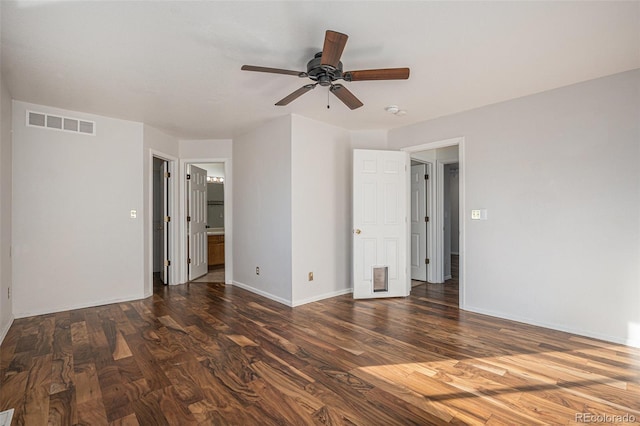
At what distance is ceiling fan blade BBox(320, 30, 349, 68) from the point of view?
1899 mm

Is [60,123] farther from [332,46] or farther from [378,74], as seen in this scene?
[378,74]

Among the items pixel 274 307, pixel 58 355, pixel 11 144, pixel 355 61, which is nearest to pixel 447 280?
pixel 274 307

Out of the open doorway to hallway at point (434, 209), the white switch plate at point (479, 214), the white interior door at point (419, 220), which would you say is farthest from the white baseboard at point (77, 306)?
the white switch plate at point (479, 214)

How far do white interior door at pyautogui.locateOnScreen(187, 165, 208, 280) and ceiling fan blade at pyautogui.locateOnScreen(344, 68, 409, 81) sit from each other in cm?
401

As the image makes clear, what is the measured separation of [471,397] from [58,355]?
10.5ft

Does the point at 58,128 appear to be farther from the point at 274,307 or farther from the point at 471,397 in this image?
the point at 471,397

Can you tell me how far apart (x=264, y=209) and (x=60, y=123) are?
104 inches

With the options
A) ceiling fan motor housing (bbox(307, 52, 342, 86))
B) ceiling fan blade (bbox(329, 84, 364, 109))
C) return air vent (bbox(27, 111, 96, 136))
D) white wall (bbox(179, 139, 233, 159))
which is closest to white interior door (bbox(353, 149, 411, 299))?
ceiling fan blade (bbox(329, 84, 364, 109))

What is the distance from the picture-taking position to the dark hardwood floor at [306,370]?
191cm

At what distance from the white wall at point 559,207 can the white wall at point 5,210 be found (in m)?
4.87

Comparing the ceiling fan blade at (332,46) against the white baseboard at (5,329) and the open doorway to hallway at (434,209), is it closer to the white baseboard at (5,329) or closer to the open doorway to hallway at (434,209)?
the open doorway to hallway at (434,209)

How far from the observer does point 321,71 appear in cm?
241

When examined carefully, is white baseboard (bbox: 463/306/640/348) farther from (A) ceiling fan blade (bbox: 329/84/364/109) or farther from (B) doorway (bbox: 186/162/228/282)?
(B) doorway (bbox: 186/162/228/282)

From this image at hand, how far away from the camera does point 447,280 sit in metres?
5.68
